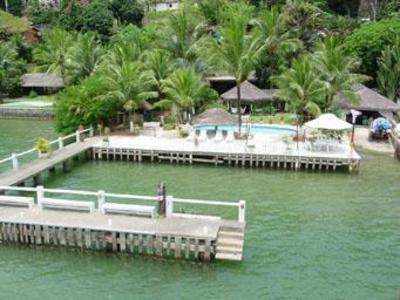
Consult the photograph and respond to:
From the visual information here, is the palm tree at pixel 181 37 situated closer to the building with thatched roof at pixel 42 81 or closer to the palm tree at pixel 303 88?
the palm tree at pixel 303 88

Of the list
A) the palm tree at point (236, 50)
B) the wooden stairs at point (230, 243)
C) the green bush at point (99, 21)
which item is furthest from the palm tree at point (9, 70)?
the wooden stairs at point (230, 243)

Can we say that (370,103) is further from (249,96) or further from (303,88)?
(249,96)

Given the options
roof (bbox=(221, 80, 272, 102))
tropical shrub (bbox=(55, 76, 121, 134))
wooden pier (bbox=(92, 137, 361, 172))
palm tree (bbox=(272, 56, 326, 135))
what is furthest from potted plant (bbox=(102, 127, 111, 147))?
palm tree (bbox=(272, 56, 326, 135))

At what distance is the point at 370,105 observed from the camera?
33.6m

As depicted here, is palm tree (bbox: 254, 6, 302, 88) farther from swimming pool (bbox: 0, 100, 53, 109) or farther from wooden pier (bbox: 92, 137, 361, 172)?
swimming pool (bbox: 0, 100, 53, 109)

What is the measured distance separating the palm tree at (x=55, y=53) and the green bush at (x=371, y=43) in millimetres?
25330

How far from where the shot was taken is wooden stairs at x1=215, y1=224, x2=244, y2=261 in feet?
48.1

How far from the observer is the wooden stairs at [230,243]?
48.1ft

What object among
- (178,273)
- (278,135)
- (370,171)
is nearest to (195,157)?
(278,135)

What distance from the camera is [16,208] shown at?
1689cm

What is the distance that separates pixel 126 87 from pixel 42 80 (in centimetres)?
2254

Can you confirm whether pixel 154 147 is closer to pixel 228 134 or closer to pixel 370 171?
pixel 228 134

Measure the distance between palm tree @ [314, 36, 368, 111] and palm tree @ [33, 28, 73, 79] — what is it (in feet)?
78.1

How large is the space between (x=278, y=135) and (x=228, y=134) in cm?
322
